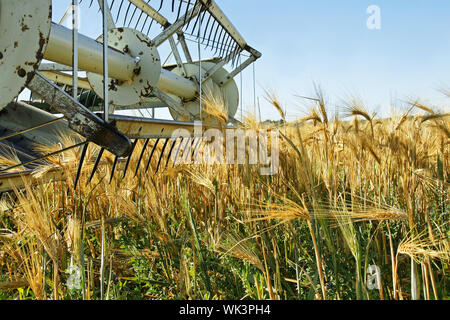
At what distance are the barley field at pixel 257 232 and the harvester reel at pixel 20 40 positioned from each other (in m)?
0.43

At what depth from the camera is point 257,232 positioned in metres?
1.73

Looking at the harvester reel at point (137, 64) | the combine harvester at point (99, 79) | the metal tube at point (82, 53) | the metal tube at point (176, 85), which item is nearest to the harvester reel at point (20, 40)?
the combine harvester at point (99, 79)

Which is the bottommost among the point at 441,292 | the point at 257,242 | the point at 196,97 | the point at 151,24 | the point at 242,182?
the point at 441,292

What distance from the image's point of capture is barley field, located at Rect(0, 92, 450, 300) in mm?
1303

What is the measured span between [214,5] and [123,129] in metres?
3.41

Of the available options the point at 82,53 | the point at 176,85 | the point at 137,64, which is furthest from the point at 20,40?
the point at 176,85

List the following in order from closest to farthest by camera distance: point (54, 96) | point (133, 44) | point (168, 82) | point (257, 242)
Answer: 1. point (54, 96)
2. point (257, 242)
3. point (133, 44)
4. point (168, 82)

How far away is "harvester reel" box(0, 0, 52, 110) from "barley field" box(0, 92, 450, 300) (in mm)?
429

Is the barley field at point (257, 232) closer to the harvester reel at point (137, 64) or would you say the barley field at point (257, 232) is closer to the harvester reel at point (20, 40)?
the harvester reel at point (20, 40)

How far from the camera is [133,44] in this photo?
13.1 feet

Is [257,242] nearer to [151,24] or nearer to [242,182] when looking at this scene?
[242,182]

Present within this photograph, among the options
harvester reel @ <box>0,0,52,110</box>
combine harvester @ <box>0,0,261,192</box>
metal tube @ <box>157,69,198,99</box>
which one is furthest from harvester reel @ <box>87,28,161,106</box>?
harvester reel @ <box>0,0,52,110</box>

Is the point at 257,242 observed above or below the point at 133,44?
below
